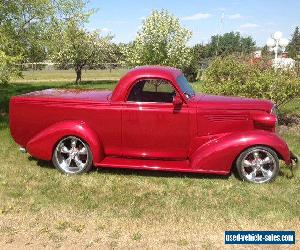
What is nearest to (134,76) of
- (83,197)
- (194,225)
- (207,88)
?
(83,197)

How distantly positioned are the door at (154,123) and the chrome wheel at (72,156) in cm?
68

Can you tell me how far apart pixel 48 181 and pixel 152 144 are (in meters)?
1.83

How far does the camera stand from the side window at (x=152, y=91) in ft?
23.0

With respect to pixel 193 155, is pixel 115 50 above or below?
above

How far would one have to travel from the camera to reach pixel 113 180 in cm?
686

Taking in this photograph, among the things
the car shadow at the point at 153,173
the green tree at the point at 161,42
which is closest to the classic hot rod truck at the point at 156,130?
the car shadow at the point at 153,173

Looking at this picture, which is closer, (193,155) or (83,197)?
(83,197)

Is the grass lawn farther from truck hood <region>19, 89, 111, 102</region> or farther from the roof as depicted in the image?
the roof

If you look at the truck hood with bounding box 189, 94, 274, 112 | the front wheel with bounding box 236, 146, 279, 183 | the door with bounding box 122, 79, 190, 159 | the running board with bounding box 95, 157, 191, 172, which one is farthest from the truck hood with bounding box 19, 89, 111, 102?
the front wheel with bounding box 236, 146, 279, 183

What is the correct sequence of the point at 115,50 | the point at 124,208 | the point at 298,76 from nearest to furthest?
the point at 124,208 < the point at 298,76 < the point at 115,50

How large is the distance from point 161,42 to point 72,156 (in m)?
29.1

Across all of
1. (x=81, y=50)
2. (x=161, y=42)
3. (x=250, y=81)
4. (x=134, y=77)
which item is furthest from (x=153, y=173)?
(x=81, y=50)

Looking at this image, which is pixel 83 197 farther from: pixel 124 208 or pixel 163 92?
pixel 163 92

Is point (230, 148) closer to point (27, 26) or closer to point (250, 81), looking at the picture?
point (250, 81)
